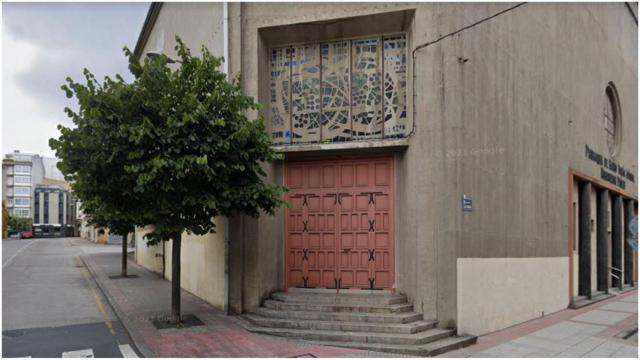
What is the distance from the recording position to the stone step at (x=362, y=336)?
8.24 meters

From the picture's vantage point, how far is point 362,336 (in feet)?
27.4

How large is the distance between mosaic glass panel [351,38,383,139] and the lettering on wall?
8931 millimetres

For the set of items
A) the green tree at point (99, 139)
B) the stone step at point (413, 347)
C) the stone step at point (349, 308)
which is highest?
the green tree at point (99, 139)

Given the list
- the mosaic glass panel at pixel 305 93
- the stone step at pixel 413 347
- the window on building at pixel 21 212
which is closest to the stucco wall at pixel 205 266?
the mosaic glass panel at pixel 305 93

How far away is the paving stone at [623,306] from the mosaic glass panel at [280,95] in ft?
33.1

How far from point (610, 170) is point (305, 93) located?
13183 millimetres

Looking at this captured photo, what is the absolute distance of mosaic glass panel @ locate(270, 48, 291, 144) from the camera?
35.2 ft

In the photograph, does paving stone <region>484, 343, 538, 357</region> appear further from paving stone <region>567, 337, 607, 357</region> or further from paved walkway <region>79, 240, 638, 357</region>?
paving stone <region>567, 337, 607, 357</region>

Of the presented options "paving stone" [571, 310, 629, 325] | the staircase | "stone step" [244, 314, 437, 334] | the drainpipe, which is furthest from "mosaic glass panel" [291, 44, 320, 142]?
"paving stone" [571, 310, 629, 325]

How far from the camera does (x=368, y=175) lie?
10.3 m

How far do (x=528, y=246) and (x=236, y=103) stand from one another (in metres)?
7.25

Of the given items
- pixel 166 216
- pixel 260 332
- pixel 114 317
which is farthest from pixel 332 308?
pixel 114 317

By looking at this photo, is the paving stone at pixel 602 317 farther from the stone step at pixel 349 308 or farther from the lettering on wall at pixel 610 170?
the stone step at pixel 349 308

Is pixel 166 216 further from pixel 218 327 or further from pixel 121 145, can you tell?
pixel 218 327
